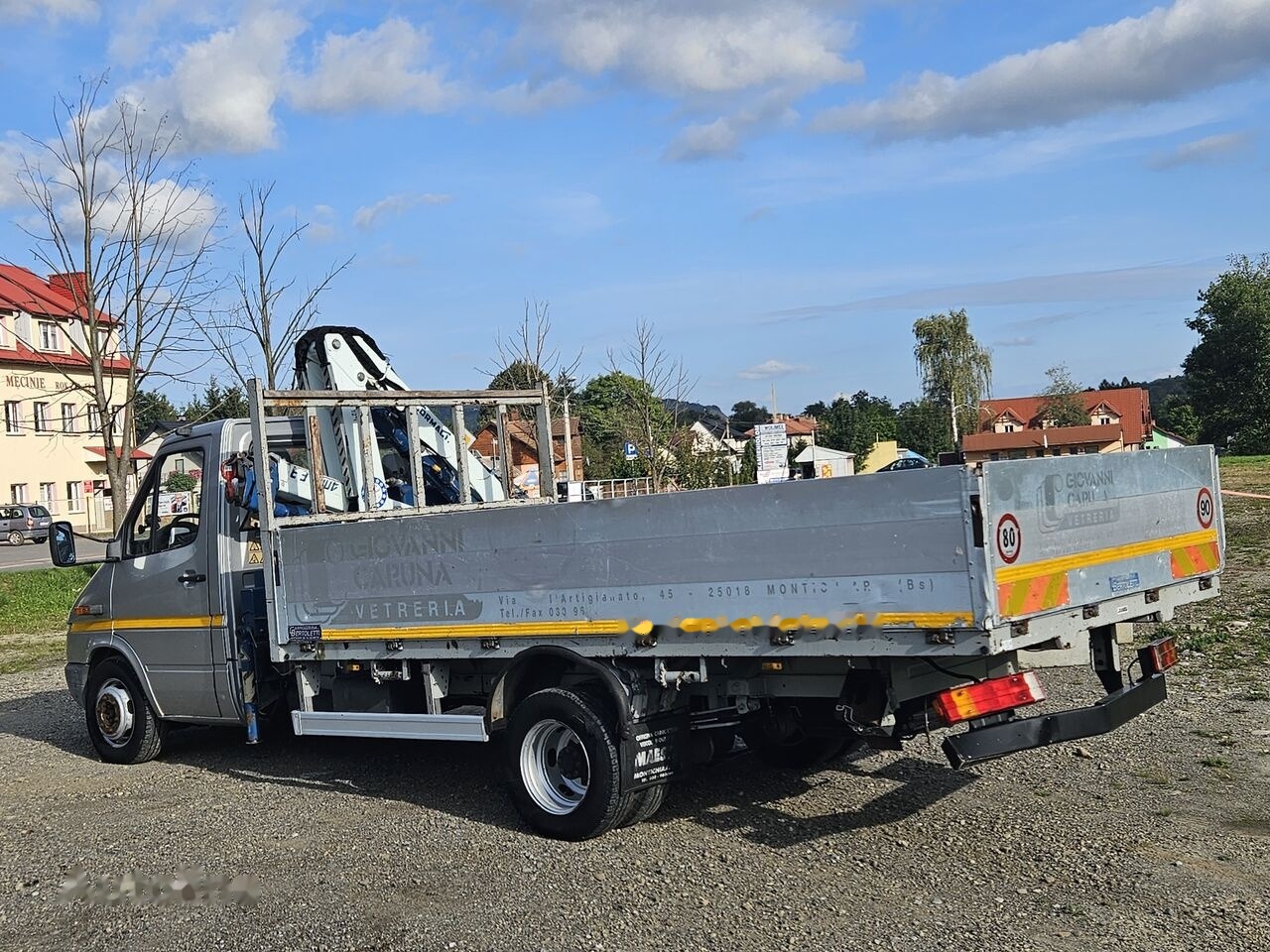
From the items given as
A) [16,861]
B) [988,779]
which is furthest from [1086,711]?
[16,861]

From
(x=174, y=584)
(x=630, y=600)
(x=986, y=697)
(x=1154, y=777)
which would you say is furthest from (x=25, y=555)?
(x=986, y=697)

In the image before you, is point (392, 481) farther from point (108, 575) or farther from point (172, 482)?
point (108, 575)

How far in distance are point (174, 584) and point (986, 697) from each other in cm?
583

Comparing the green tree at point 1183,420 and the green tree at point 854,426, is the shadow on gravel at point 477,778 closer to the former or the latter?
the green tree at point 854,426

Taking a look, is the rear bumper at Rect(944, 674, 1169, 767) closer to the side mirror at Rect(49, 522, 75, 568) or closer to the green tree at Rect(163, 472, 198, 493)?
the green tree at Rect(163, 472, 198, 493)

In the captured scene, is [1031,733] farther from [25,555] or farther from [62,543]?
[25,555]

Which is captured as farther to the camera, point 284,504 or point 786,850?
point 284,504

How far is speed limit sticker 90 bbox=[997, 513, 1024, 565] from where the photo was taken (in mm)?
4957

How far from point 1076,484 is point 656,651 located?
2.15 m

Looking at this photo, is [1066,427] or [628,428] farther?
[1066,427]

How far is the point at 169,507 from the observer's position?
876 centimetres

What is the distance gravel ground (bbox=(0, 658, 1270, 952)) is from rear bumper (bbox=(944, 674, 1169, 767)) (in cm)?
56

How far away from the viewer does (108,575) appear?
910 cm

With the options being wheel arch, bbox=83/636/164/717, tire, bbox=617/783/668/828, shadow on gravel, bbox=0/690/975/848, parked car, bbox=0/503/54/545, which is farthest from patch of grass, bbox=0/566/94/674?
parked car, bbox=0/503/54/545
